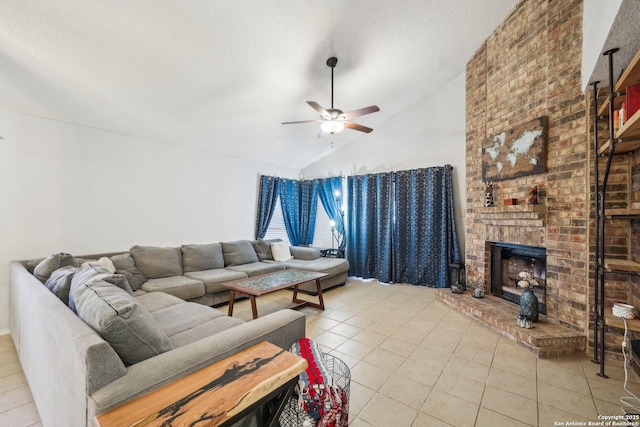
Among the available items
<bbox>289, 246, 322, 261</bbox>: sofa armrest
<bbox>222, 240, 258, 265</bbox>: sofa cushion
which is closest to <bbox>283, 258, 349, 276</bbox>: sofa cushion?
<bbox>289, 246, 322, 261</bbox>: sofa armrest

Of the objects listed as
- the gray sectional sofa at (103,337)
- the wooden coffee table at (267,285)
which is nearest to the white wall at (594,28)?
the gray sectional sofa at (103,337)

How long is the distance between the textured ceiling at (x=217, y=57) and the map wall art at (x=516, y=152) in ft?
4.66

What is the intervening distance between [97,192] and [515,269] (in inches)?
214

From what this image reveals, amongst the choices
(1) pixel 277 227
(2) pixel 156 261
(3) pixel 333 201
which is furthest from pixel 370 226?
(2) pixel 156 261

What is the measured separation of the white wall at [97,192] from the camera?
2.86 meters

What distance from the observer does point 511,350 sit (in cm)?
250

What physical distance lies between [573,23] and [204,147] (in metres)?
4.83

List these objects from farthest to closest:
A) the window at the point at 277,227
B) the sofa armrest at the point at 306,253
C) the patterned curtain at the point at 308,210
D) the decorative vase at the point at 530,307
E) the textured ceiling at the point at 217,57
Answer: the patterned curtain at the point at 308,210 < the window at the point at 277,227 < the sofa armrest at the point at 306,253 < the decorative vase at the point at 530,307 < the textured ceiling at the point at 217,57

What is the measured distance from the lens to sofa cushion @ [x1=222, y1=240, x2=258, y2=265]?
176 inches

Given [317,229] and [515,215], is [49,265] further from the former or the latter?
[515,215]

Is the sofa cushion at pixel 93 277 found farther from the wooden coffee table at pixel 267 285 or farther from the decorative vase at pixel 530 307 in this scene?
the decorative vase at pixel 530 307

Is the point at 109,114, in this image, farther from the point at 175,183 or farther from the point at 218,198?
the point at 218,198

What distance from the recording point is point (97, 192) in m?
3.40

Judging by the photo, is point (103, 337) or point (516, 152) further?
point (516, 152)
